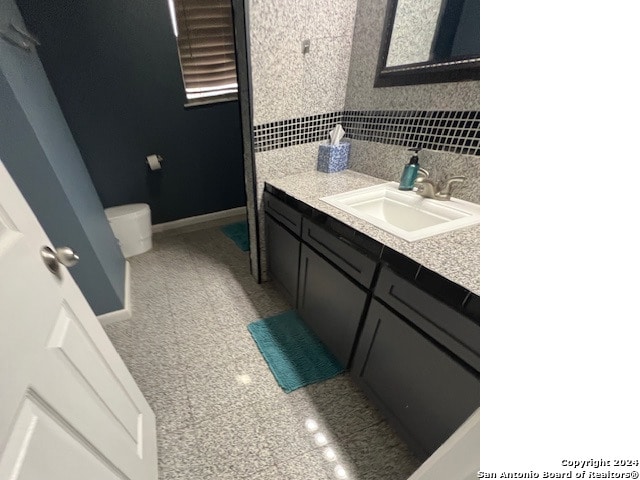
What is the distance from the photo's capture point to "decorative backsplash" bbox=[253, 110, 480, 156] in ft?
3.64

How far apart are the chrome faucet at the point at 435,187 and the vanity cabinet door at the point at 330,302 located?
571 millimetres

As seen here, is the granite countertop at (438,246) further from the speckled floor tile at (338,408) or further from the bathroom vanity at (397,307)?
the speckled floor tile at (338,408)

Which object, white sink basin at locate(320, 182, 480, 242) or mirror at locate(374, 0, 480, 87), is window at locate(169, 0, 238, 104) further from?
white sink basin at locate(320, 182, 480, 242)

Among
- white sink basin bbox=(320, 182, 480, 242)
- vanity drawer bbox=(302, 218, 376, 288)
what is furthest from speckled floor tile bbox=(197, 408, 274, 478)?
white sink basin bbox=(320, 182, 480, 242)

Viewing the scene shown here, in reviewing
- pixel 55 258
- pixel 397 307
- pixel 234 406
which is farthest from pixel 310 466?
pixel 55 258

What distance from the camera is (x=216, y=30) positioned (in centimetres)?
235

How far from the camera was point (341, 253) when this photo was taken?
1.09m

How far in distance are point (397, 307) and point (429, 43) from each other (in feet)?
3.96

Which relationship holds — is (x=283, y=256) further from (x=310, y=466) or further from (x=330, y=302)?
(x=310, y=466)

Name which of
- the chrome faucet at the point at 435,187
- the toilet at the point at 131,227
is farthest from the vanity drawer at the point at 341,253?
the toilet at the point at 131,227
